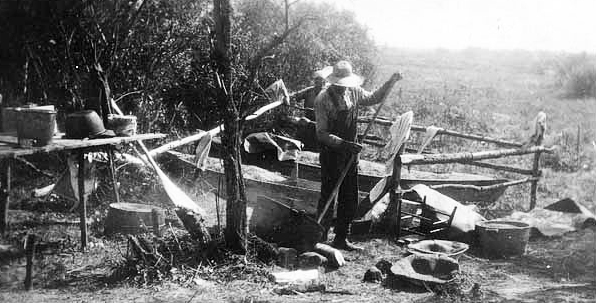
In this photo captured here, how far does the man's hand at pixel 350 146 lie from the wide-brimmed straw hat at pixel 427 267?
51.5 inches

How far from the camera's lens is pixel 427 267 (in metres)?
5.17

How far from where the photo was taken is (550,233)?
6.91 meters

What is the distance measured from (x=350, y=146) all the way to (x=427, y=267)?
150 cm

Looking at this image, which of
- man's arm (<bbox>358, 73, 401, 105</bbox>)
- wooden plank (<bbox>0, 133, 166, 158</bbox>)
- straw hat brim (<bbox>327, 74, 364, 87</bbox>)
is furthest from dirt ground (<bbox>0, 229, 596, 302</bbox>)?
straw hat brim (<bbox>327, 74, 364, 87</bbox>)

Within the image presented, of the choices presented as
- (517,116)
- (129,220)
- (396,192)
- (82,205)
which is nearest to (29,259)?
(82,205)

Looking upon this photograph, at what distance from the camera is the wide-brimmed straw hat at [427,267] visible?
4.97 meters

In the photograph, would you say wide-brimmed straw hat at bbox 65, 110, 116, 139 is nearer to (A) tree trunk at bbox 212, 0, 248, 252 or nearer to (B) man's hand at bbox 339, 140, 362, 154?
(A) tree trunk at bbox 212, 0, 248, 252

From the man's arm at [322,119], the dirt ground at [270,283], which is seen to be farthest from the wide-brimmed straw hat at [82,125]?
the man's arm at [322,119]

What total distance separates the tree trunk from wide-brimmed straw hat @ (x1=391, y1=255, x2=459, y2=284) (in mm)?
1489

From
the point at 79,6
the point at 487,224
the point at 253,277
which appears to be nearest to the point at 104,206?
the point at 79,6

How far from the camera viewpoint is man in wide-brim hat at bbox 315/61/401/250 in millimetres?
5945

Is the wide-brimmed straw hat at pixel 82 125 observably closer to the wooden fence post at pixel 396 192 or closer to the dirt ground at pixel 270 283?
the dirt ground at pixel 270 283

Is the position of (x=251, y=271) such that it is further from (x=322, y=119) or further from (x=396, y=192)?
(x=396, y=192)

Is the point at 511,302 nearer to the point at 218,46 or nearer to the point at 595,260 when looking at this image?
the point at 595,260
